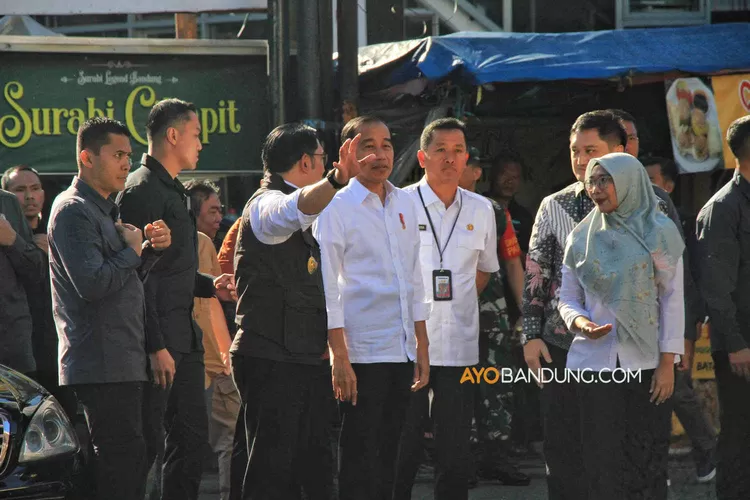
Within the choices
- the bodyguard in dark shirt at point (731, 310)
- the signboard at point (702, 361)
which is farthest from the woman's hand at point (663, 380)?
the signboard at point (702, 361)

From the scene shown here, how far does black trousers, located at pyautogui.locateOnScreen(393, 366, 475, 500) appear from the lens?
6.55 metres

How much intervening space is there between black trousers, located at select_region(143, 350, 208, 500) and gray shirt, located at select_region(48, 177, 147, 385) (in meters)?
0.68

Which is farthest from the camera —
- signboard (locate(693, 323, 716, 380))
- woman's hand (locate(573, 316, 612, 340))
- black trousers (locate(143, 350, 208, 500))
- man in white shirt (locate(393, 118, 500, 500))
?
signboard (locate(693, 323, 716, 380))

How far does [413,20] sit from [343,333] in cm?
710

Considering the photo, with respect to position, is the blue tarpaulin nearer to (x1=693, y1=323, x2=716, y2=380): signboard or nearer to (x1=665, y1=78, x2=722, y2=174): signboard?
(x1=665, y1=78, x2=722, y2=174): signboard

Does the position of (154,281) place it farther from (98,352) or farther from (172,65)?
(172,65)

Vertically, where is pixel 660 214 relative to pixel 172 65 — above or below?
below

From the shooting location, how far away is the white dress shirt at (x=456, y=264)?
269 inches

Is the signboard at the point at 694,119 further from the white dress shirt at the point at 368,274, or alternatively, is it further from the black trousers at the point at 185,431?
the black trousers at the point at 185,431

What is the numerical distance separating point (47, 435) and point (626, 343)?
2682mm

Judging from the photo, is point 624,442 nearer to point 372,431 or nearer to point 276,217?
point 372,431

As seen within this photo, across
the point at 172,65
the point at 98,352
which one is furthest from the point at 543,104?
the point at 98,352

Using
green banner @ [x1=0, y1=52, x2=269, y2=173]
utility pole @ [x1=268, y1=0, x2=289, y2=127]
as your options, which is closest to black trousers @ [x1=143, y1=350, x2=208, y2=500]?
utility pole @ [x1=268, y1=0, x2=289, y2=127]

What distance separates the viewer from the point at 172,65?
1001 centimetres
